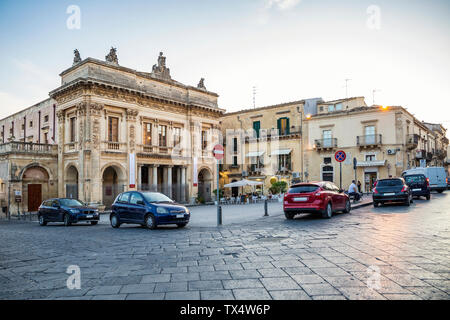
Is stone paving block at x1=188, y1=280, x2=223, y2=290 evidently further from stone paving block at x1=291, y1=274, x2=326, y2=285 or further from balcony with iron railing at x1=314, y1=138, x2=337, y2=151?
balcony with iron railing at x1=314, y1=138, x2=337, y2=151

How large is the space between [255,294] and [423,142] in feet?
159

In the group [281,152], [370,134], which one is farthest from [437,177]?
[281,152]

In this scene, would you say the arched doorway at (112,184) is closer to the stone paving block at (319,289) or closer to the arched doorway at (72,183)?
the arched doorway at (72,183)

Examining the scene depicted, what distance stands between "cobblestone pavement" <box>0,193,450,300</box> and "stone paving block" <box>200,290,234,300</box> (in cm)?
1

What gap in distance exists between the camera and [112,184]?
28188mm

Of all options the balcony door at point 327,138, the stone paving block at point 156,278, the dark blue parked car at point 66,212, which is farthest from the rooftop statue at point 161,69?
the stone paving block at point 156,278

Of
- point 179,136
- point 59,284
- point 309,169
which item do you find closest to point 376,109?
point 309,169

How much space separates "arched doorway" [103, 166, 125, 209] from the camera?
1068 inches

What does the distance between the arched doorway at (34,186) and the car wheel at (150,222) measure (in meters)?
17.9

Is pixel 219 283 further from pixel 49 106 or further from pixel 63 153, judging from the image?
pixel 49 106

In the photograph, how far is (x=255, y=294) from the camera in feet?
13.9

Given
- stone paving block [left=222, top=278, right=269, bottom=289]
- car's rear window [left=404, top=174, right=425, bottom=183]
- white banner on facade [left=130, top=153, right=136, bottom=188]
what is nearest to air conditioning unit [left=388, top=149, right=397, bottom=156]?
car's rear window [left=404, top=174, right=425, bottom=183]

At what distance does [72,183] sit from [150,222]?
17704mm

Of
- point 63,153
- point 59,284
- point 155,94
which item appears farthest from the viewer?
point 155,94
